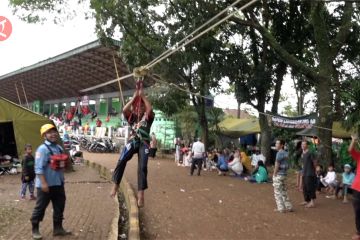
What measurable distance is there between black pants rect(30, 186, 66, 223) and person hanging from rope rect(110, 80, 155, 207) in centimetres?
90

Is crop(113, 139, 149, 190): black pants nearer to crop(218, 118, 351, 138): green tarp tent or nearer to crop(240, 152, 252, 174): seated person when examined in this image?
crop(240, 152, 252, 174): seated person

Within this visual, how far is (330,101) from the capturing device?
1541cm

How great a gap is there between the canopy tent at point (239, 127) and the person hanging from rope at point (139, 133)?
63.9 ft

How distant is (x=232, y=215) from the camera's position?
10.4 meters

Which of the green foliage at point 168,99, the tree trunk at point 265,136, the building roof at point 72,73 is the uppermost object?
the building roof at point 72,73

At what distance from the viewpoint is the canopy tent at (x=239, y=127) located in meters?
27.6

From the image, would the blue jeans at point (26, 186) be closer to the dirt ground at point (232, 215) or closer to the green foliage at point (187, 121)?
the dirt ground at point (232, 215)

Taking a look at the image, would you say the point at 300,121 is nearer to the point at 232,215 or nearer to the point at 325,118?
the point at 325,118

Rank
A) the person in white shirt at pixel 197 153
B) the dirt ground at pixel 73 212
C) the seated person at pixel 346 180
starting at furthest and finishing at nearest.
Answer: the person in white shirt at pixel 197 153 < the seated person at pixel 346 180 < the dirt ground at pixel 73 212

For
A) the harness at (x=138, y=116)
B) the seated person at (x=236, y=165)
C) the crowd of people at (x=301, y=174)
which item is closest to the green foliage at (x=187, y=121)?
the crowd of people at (x=301, y=174)

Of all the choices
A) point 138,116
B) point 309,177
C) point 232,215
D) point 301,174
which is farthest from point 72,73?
point 138,116

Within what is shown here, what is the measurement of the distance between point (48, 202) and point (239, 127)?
22.1 m

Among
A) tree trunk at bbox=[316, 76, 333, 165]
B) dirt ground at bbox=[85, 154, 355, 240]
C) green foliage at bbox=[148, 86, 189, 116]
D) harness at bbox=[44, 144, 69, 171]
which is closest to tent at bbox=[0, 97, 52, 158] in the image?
dirt ground at bbox=[85, 154, 355, 240]

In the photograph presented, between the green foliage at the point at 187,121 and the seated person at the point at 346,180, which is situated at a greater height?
the green foliage at the point at 187,121
